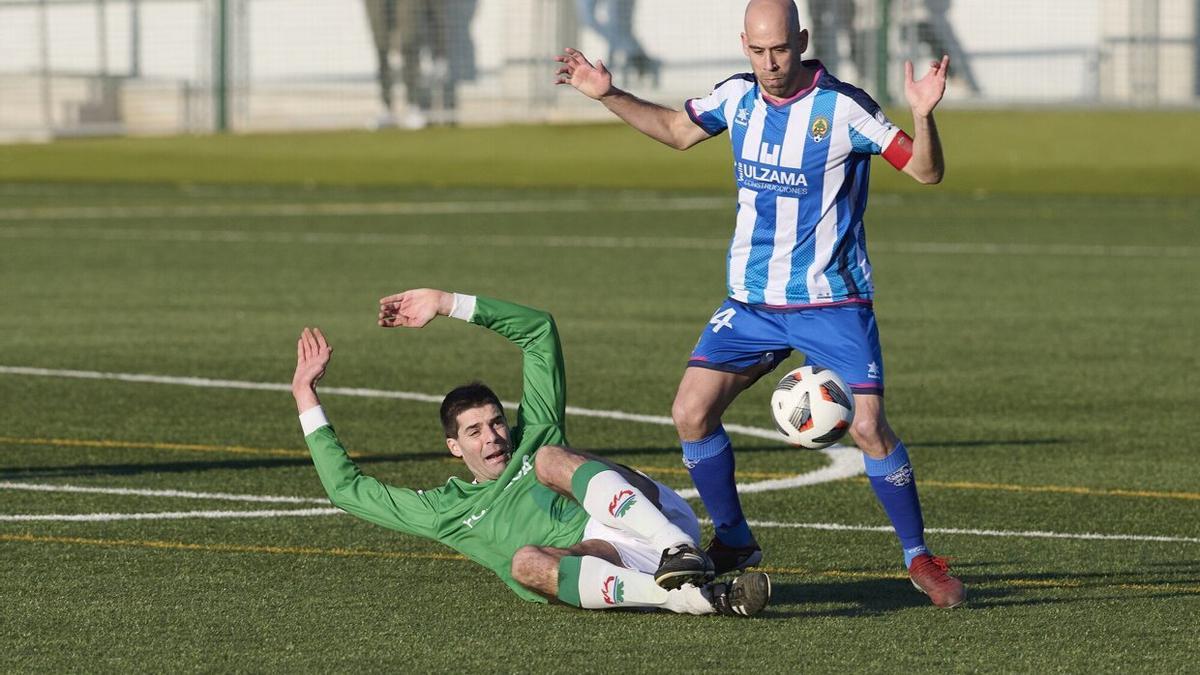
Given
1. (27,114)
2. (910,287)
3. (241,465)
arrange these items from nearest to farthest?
(241,465) → (910,287) → (27,114)

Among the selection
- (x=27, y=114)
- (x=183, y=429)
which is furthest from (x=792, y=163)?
(x=27, y=114)

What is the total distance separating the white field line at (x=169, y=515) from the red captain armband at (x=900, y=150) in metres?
2.81

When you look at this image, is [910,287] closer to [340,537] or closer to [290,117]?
[340,537]

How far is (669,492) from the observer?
299 inches

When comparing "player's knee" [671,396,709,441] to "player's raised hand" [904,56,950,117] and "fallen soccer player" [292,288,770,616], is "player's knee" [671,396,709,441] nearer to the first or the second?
"fallen soccer player" [292,288,770,616]

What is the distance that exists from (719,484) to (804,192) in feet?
3.48

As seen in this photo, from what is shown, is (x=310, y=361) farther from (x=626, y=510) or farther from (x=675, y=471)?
(x=675, y=471)

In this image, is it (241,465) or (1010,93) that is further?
(1010,93)

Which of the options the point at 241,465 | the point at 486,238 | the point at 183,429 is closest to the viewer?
the point at 241,465

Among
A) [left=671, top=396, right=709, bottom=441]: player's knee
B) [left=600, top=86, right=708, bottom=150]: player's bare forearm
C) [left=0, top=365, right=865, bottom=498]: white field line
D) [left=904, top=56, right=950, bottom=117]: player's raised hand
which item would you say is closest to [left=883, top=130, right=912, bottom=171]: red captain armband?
[left=904, top=56, right=950, bottom=117]: player's raised hand

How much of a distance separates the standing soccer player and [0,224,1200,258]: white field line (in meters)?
13.5

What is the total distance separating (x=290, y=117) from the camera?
107 ft

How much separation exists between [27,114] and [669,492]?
98.9 ft

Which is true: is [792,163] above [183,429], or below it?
above
